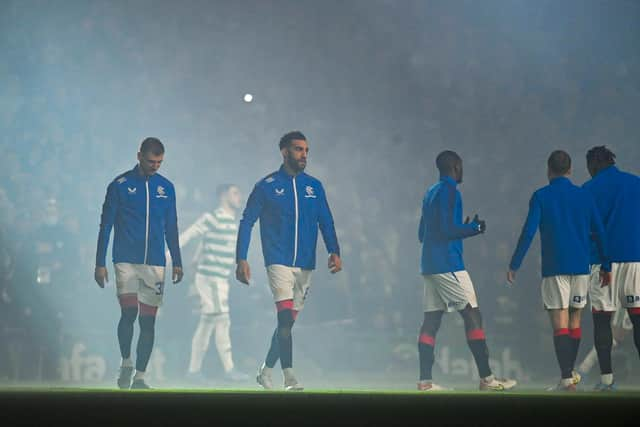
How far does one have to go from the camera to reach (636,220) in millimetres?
9102

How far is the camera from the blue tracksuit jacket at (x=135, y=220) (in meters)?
9.45

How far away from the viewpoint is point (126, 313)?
367 inches

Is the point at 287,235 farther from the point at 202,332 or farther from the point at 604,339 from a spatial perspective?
the point at 202,332

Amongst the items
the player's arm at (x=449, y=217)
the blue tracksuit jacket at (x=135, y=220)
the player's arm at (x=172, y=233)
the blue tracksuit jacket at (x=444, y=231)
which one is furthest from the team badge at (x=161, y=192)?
the player's arm at (x=449, y=217)

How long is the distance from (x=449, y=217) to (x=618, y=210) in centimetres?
141

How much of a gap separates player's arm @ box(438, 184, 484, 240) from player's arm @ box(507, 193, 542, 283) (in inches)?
17.0

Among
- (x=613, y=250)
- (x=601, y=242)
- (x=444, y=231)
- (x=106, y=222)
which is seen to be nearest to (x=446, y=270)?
(x=444, y=231)

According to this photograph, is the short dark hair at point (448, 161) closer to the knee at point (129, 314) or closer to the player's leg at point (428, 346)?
the player's leg at point (428, 346)

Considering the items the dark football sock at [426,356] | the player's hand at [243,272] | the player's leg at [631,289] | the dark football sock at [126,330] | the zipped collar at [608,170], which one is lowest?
the dark football sock at [426,356]

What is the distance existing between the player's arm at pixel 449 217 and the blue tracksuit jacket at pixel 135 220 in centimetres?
236

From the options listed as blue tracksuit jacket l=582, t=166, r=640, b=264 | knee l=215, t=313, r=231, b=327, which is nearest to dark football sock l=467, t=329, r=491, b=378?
blue tracksuit jacket l=582, t=166, r=640, b=264

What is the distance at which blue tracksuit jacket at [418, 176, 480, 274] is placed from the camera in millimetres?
9203

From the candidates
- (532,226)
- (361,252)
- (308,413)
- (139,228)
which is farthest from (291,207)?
(361,252)

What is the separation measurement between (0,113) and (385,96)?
5.16 metres
